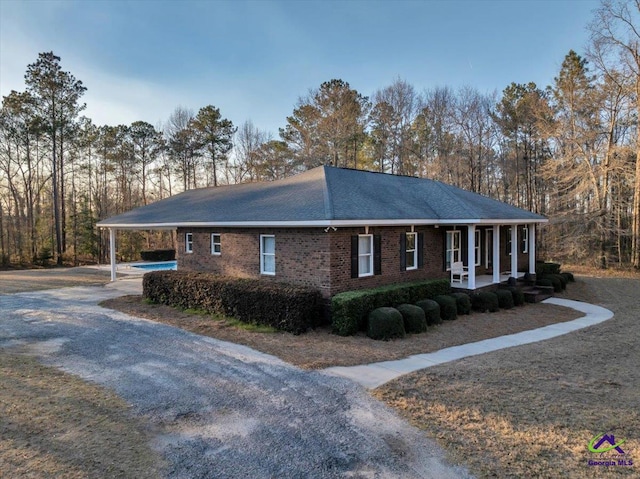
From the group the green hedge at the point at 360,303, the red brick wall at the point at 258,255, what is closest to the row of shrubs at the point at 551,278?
the green hedge at the point at 360,303

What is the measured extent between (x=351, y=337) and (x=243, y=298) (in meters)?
3.14

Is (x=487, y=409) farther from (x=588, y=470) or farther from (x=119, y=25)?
(x=119, y=25)

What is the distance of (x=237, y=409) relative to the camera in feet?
17.8

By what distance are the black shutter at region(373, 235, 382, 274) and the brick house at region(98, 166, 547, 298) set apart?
3 cm

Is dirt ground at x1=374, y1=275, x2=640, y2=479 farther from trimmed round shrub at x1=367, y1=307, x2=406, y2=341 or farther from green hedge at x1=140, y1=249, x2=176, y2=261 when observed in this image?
green hedge at x1=140, y1=249, x2=176, y2=261

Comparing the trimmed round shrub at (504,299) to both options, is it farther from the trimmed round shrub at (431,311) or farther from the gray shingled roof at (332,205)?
the trimmed round shrub at (431,311)

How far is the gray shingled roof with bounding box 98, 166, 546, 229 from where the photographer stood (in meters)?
11.2

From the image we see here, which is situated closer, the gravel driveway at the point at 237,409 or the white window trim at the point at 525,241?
the gravel driveway at the point at 237,409

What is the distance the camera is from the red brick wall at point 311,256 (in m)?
10.6

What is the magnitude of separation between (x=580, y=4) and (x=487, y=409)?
22815mm

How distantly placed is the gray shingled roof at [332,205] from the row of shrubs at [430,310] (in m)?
2.41

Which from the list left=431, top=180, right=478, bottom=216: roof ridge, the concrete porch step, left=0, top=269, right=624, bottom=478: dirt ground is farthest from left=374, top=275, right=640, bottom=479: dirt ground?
left=431, top=180, right=478, bottom=216: roof ridge

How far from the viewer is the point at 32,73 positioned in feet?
91.5

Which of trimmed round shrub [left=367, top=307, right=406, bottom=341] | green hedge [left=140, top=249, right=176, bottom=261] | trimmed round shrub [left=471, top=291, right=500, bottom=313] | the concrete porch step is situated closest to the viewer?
trimmed round shrub [left=367, top=307, right=406, bottom=341]
